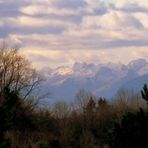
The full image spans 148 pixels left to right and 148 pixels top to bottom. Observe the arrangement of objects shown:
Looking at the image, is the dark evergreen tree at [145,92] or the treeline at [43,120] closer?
the dark evergreen tree at [145,92]

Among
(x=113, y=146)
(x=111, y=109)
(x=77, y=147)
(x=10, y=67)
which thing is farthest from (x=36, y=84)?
(x=113, y=146)

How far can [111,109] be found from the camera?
82375 mm

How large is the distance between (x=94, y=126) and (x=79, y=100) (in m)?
48.3

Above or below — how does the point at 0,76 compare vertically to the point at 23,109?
above

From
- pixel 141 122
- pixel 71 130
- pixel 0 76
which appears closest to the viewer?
pixel 141 122

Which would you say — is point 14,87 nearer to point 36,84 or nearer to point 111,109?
point 36,84

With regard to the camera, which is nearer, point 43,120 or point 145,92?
point 145,92

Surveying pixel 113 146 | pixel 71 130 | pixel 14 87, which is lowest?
pixel 113 146

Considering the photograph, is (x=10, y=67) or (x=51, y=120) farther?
(x=10, y=67)

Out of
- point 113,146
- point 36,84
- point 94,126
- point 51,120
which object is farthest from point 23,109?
point 113,146

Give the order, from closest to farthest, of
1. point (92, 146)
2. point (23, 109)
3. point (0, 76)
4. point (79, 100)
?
point (92, 146) → point (23, 109) → point (0, 76) → point (79, 100)

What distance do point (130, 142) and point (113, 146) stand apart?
2.05ft

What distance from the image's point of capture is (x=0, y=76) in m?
77.8

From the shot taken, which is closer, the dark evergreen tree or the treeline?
the dark evergreen tree
